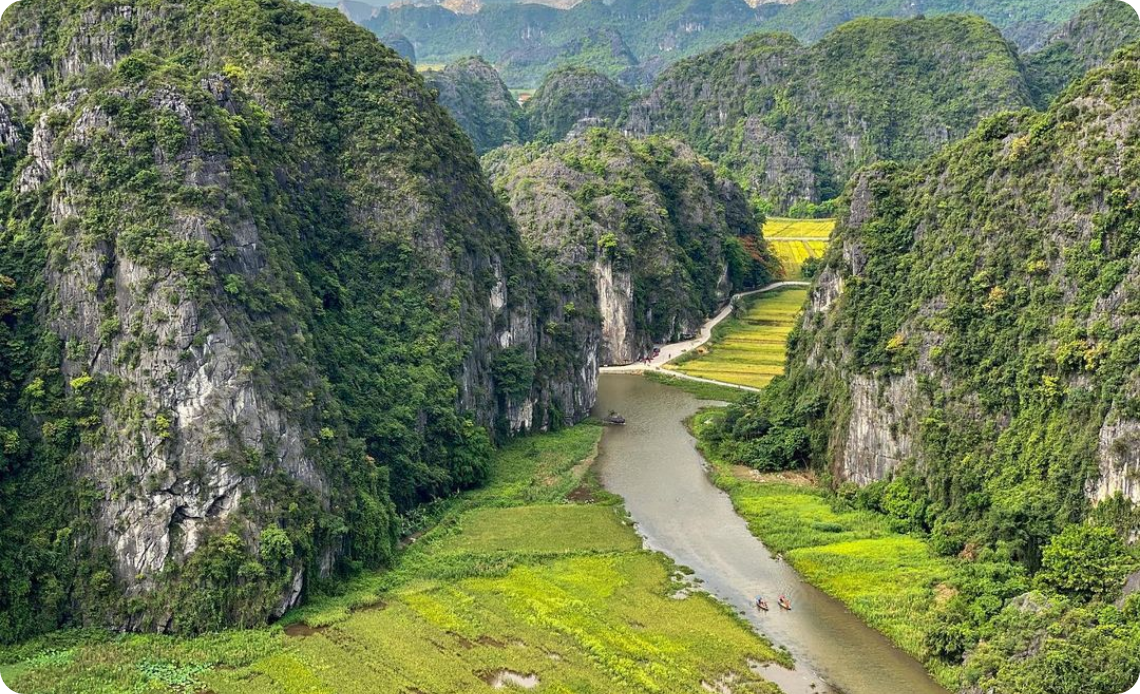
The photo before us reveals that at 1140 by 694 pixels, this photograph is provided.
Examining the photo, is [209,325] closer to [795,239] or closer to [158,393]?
[158,393]

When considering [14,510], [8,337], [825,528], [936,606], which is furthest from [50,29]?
[936,606]

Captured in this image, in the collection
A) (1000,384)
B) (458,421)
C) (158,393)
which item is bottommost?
(458,421)

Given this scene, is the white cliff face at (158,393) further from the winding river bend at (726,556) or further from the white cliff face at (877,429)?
the white cliff face at (877,429)

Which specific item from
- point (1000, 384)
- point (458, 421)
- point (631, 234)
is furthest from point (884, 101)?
point (1000, 384)

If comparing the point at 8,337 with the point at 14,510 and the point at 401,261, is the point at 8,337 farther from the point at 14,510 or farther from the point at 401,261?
the point at 401,261

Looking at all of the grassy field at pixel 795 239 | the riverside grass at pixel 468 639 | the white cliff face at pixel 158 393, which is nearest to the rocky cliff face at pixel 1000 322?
the riverside grass at pixel 468 639
